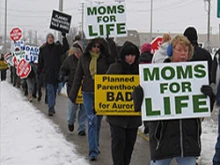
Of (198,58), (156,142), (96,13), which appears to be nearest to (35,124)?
(96,13)

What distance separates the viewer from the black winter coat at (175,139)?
4.25 metres

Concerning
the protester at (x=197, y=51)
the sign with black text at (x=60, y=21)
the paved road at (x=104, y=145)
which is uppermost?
the sign with black text at (x=60, y=21)

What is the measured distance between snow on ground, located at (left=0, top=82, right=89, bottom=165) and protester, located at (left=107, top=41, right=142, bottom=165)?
1.10m

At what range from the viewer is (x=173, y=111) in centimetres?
432

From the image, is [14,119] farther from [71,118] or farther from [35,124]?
[71,118]

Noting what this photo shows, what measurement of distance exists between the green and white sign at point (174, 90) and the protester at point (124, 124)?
1.39 meters

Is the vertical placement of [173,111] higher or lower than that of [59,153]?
higher

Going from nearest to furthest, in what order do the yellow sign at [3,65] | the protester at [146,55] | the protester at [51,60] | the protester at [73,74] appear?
the protester at [146,55], the protester at [73,74], the protester at [51,60], the yellow sign at [3,65]

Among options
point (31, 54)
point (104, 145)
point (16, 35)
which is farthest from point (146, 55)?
point (16, 35)

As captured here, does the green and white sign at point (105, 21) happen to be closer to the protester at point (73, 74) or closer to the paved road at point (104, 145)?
the protester at point (73, 74)

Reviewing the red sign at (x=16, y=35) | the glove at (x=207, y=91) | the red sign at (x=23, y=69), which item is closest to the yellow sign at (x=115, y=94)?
A: the glove at (x=207, y=91)

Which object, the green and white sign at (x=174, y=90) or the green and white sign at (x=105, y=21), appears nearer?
the green and white sign at (x=174, y=90)

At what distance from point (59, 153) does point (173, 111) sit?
341 cm

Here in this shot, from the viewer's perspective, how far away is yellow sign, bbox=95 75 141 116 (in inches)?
239
